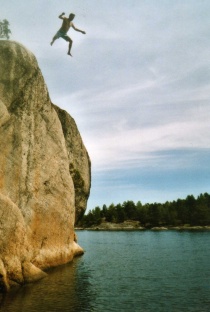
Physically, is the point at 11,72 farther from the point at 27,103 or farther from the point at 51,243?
the point at 51,243

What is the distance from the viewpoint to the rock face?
26997 mm

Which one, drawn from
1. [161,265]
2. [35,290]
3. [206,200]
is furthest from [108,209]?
[35,290]

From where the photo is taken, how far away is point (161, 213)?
516 ft

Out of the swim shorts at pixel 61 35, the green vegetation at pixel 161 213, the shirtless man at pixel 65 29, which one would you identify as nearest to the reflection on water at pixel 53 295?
the shirtless man at pixel 65 29

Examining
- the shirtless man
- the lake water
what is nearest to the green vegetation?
the lake water

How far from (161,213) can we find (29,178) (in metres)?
132

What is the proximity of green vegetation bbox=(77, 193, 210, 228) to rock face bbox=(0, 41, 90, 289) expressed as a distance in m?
117

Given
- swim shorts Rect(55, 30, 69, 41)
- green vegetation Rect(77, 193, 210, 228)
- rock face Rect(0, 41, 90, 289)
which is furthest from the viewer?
green vegetation Rect(77, 193, 210, 228)

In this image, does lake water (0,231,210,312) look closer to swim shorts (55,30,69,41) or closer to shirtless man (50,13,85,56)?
shirtless man (50,13,85,56)

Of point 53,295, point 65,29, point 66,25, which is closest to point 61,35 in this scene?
point 65,29

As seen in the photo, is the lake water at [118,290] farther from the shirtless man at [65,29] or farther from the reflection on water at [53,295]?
the shirtless man at [65,29]

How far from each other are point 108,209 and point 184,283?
16221cm

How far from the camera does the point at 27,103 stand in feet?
111

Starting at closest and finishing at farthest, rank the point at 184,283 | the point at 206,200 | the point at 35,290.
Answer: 1. the point at 35,290
2. the point at 184,283
3. the point at 206,200
